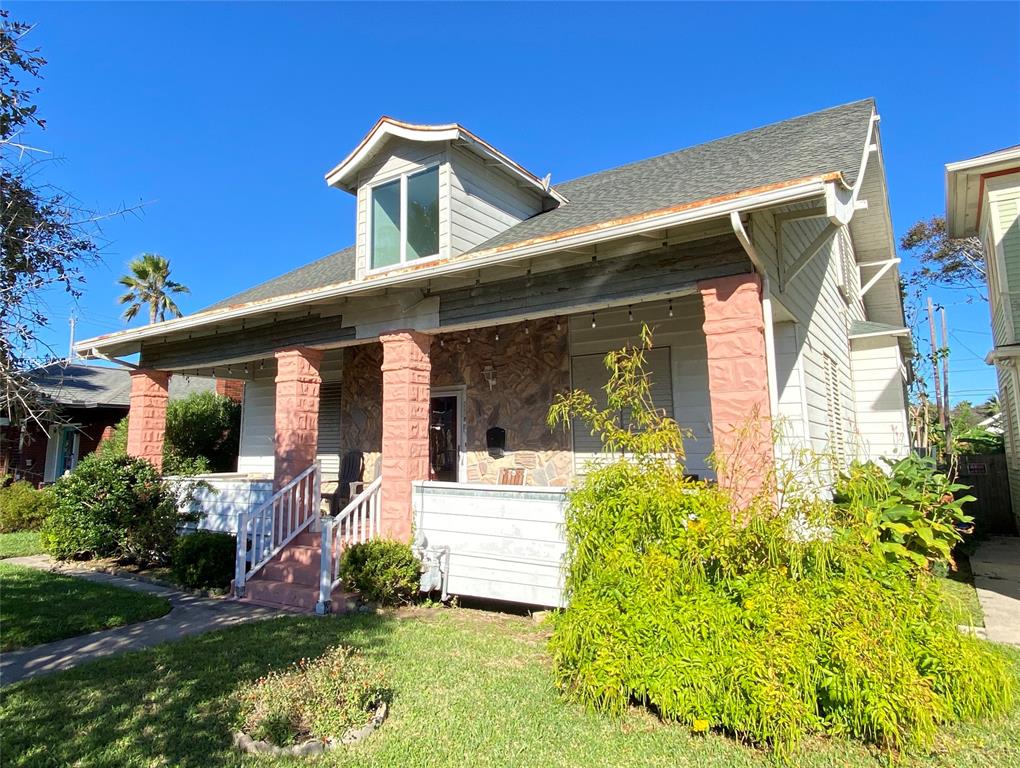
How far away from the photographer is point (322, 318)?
28.0 ft

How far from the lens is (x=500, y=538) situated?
6.29 meters

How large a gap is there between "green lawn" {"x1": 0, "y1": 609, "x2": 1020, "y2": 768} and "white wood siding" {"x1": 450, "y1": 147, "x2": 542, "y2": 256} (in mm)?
5356

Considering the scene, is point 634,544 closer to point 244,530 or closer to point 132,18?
point 244,530

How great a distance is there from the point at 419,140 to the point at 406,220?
3.72ft

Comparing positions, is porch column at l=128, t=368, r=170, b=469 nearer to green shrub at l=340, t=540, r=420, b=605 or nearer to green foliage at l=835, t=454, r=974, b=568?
green shrub at l=340, t=540, r=420, b=605

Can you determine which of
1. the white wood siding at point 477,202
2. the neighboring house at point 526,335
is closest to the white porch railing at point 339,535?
the neighboring house at point 526,335

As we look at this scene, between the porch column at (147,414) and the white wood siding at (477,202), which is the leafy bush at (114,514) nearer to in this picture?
the porch column at (147,414)

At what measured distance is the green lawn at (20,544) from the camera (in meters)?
9.81

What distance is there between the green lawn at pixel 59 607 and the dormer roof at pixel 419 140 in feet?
21.4

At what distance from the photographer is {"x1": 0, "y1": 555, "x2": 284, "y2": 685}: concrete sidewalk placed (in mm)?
4695

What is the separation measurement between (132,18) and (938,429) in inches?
839

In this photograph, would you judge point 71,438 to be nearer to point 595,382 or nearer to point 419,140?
point 419,140

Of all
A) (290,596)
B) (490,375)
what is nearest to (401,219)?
(490,375)

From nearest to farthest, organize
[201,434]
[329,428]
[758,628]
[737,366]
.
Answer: [758,628], [737,366], [329,428], [201,434]
